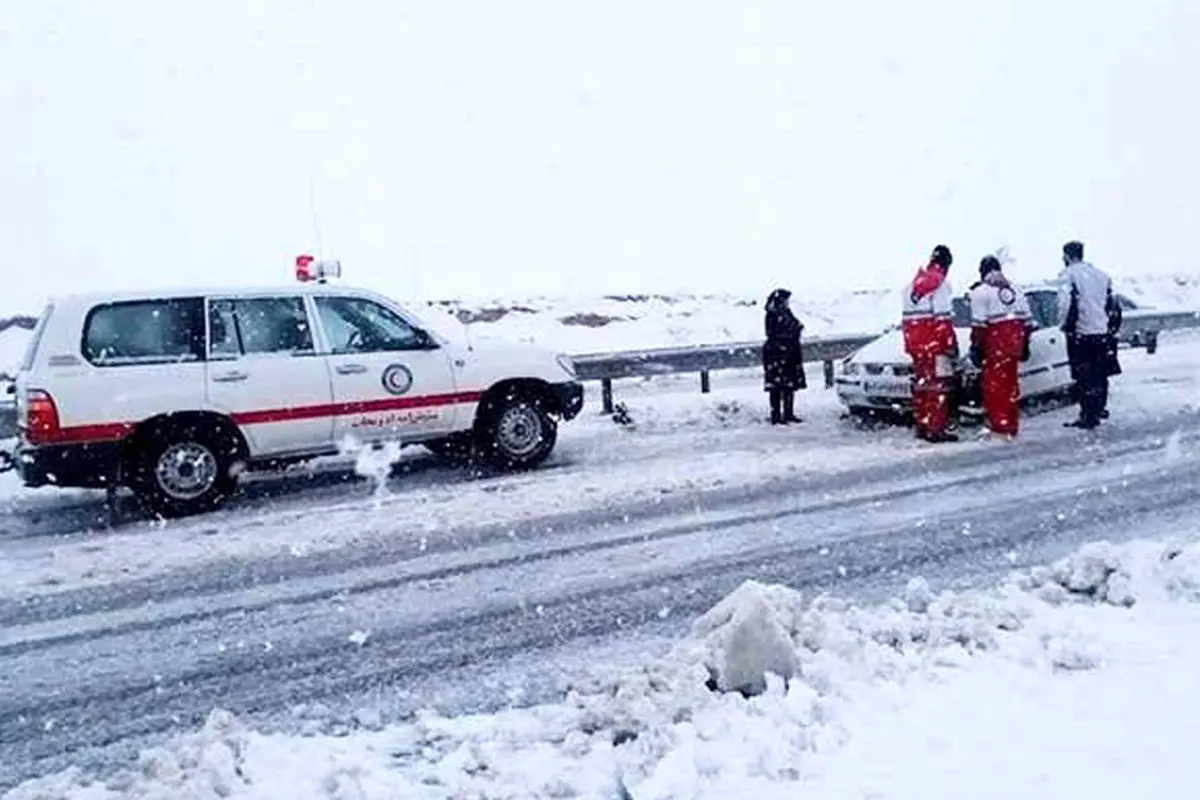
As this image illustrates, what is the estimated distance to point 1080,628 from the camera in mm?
5242

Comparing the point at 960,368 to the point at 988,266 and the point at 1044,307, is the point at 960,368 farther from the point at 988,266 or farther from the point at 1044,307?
the point at 1044,307

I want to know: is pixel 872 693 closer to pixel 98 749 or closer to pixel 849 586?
pixel 849 586

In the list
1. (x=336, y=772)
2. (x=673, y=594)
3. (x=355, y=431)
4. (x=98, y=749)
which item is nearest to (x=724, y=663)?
(x=336, y=772)

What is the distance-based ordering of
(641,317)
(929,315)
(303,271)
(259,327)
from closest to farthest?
(259,327)
(303,271)
(929,315)
(641,317)

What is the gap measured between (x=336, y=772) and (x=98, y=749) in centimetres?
128

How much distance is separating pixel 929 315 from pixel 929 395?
84 centimetres

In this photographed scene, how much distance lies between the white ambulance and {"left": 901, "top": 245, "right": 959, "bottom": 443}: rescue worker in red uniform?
12.4 ft

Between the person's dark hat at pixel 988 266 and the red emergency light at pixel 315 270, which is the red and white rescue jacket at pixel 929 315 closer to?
the person's dark hat at pixel 988 266

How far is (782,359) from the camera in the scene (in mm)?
13953

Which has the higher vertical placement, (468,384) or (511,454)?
(468,384)

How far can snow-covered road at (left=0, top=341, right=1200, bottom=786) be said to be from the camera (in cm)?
544

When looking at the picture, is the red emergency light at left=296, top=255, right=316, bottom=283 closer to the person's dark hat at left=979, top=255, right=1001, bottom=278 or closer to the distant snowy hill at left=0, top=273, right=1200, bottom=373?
the person's dark hat at left=979, top=255, right=1001, bottom=278

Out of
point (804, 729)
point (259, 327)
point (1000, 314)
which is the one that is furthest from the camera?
point (1000, 314)

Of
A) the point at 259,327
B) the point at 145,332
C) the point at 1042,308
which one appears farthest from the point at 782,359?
the point at 145,332
